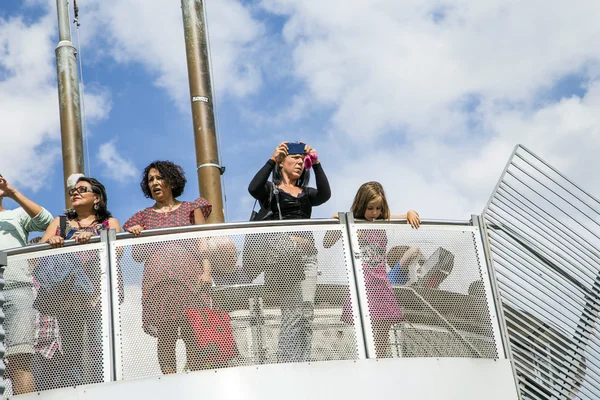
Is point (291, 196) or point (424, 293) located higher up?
point (291, 196)

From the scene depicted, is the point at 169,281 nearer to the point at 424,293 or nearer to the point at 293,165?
the point at 293,165

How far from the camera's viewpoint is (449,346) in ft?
22.9

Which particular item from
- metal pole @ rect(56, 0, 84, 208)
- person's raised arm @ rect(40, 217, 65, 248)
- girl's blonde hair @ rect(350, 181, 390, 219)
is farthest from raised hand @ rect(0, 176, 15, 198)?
metal pole @ rect(56, 0, 84, 208)

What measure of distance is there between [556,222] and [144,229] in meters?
3.53

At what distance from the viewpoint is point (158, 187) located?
7199 millimetres

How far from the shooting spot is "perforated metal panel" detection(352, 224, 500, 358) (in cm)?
679

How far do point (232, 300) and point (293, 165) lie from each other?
1.28 meters

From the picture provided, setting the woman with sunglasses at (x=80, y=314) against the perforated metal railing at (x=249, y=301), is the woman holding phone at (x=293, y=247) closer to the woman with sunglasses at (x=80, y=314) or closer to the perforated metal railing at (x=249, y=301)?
the perforated metal railing at (x=249, y=301)

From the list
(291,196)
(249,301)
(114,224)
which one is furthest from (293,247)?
(114,224)

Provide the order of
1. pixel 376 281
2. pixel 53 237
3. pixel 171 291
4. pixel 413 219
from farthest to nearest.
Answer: pixel 413 219, pixel 376 281, pixel 53 237, pixel 171 291

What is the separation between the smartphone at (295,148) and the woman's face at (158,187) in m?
0.97

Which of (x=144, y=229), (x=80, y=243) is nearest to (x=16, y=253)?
(x=80, y=243)

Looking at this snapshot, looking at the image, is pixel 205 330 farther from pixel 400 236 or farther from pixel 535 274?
pixel 535 274

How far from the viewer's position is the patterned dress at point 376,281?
265 inches
